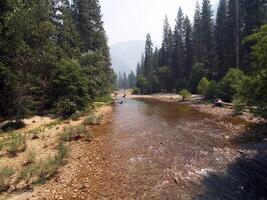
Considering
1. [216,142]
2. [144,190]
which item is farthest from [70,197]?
[216,142]

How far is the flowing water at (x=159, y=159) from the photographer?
9.65 m

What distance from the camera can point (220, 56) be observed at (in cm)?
5338

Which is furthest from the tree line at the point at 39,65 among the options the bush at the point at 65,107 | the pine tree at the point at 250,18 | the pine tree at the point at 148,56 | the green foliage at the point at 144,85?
the pine tree at the point at 148,56

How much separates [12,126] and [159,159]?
11.8 m

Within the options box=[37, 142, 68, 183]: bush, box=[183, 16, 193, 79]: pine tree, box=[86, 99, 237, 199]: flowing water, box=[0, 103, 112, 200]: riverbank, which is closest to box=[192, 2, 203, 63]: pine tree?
box=[183, 16, 193, 79]: pine tree

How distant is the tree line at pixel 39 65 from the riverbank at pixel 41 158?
2.99 m

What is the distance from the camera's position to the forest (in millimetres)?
14133

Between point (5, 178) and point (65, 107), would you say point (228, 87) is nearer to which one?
point (65, 107)

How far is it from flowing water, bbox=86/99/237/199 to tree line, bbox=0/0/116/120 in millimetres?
7315

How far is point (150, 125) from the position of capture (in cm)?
2147

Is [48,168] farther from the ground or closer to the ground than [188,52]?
closer to the ground

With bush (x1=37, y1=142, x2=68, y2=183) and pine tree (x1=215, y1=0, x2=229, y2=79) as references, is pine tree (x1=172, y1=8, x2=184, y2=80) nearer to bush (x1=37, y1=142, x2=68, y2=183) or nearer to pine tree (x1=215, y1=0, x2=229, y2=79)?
pine tree (x1=215, y1=0, x2=229, y2=79)

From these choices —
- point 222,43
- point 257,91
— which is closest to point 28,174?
point 257,91

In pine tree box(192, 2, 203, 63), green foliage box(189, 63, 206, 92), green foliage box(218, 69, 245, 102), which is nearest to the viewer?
green foliage box(218, 69, 245, 102)
